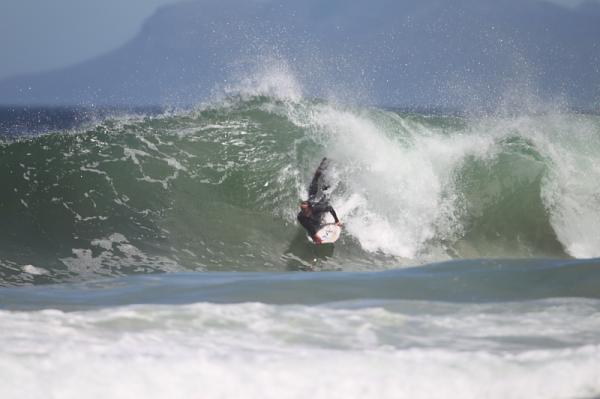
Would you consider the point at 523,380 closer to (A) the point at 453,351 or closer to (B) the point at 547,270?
(A) the point at 453,351

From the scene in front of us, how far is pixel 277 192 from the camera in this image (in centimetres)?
1266

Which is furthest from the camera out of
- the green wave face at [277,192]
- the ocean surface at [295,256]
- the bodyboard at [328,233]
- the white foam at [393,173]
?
the white foam at [393,173]

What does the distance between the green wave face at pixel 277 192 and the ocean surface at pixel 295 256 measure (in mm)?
38

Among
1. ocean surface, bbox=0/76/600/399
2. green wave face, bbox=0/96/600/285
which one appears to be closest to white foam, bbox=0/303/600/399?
ocean surface, bbox=0/76/600/399

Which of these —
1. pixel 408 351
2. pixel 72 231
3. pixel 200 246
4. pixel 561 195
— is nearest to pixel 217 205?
pixel 200 246

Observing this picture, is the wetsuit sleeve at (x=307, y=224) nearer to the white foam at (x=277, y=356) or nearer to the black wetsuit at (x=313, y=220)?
the black wetsuit at (x=313, y=220)

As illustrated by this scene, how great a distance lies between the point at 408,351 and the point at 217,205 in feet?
26.1

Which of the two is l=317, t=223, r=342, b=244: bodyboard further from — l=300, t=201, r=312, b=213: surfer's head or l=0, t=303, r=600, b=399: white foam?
l=0, t=303, r=600, b=399: white foam

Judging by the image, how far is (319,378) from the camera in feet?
13.4

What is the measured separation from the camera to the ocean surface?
4211 mm

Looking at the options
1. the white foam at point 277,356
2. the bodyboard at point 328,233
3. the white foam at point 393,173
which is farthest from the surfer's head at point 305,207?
the white foam at point 277,356

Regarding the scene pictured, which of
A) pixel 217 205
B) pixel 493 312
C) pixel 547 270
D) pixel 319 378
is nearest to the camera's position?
pixel 319 378

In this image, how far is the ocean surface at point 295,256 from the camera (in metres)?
4.21

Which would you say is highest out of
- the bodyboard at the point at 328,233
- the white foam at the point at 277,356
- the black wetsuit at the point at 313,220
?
the black wetsuit at the point at 313,220
